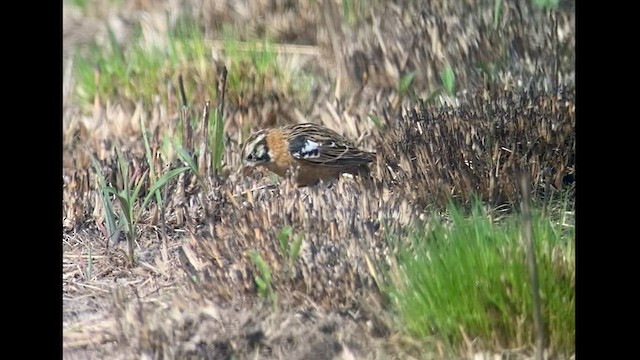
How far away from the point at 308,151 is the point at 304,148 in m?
0.03

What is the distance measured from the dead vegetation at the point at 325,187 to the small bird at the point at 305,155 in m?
0.11

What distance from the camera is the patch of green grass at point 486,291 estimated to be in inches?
192

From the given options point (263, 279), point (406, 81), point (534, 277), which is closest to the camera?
point (534, 277)

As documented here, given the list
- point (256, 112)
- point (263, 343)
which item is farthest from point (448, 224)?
point (256, 112)

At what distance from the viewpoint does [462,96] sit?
6.35m

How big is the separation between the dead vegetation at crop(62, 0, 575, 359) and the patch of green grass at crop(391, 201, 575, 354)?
151 millimetres

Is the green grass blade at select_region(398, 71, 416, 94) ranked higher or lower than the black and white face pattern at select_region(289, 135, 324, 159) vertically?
higher

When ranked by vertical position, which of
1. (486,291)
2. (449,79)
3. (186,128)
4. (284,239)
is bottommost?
(486,291)

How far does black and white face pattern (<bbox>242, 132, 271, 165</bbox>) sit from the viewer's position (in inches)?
245

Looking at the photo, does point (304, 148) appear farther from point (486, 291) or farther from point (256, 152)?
point (486, 291)

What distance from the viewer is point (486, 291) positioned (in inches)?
193

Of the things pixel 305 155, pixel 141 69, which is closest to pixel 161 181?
pixel 305 155

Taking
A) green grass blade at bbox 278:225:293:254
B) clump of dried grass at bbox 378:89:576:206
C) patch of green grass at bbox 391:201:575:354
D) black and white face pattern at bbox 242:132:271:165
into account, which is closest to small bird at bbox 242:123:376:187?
black and white face pattern at bbox 242:132:271:165

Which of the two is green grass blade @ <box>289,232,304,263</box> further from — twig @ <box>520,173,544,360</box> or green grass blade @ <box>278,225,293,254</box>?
twig @ <box>520,173,544,360</box>
